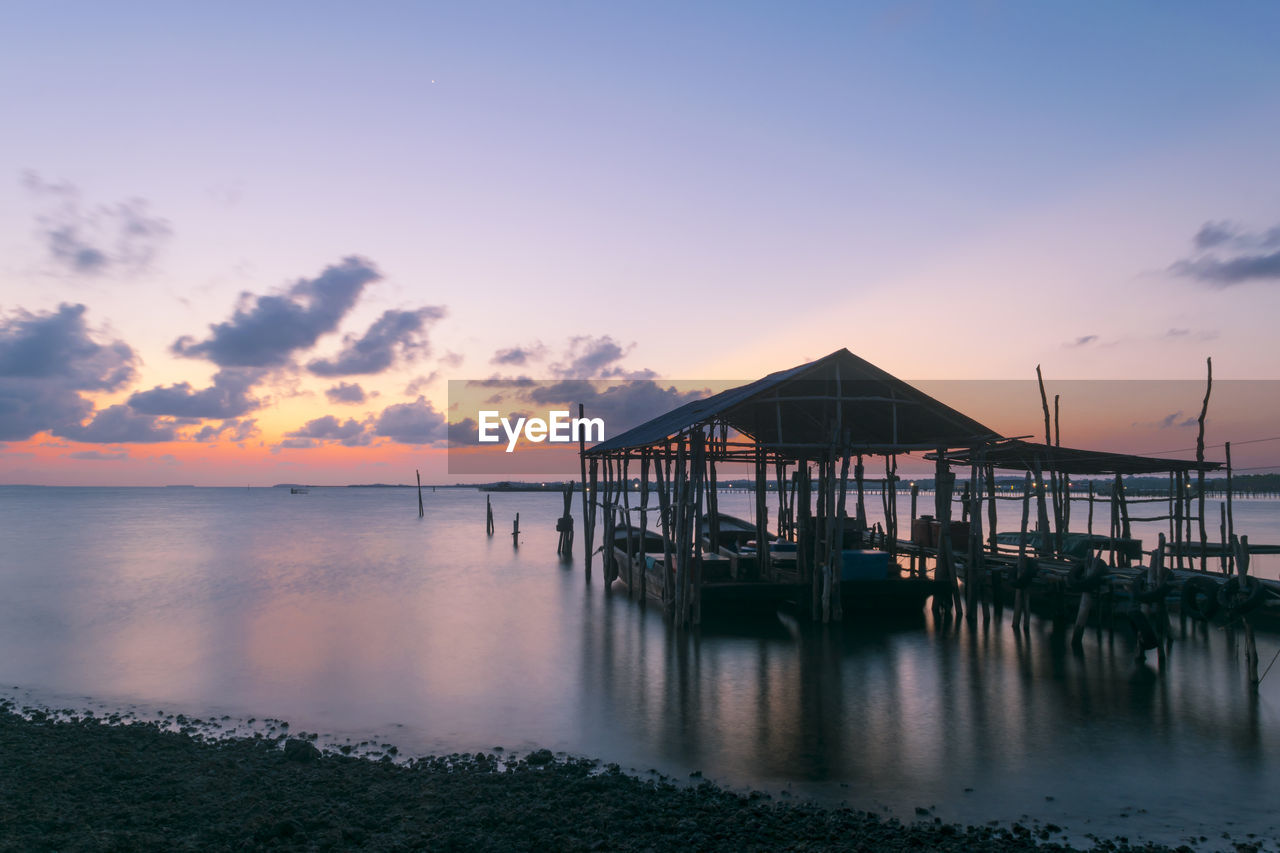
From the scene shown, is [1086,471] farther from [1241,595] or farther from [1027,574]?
[1241,595]

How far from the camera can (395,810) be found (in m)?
7.28

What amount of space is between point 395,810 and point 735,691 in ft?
19.9

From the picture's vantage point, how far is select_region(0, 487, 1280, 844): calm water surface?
840cm

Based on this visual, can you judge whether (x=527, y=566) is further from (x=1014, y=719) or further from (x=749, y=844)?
(x=749, y=844)

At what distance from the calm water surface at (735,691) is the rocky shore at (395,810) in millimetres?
778

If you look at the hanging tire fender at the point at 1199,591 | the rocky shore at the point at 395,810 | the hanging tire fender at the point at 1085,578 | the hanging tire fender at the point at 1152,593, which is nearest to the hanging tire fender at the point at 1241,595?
the hanging tire fender at the point at 1199,591

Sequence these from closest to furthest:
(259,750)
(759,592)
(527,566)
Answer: (259,750), (759,592), (527,566)

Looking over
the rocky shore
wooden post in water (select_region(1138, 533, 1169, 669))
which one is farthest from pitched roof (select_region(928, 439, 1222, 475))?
the rocky shore

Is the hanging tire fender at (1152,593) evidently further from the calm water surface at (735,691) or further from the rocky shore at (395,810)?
the rocky shore at (395,810)

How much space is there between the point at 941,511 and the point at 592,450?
10938 mm

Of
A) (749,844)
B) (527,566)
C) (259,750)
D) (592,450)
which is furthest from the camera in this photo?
(527,566)

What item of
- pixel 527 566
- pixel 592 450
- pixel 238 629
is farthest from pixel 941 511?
pixel 527 566

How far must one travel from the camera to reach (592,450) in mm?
25125

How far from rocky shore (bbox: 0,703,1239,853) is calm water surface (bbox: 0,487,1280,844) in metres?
0.78
